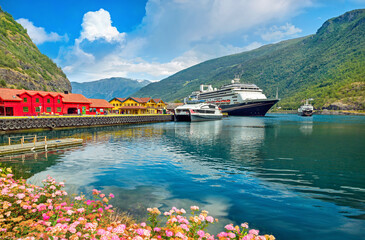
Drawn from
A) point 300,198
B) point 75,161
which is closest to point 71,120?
point 75,161

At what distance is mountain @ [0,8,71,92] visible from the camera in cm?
8181

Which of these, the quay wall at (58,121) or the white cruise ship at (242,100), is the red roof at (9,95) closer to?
the quay wall at (58,121)

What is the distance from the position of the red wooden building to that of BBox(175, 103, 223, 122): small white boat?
3289 cm

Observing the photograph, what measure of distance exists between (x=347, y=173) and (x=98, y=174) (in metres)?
18.2

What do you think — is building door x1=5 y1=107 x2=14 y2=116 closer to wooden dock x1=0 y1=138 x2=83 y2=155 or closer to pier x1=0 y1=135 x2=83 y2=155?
pier x1=0 y1=135 x2=83 y2=155

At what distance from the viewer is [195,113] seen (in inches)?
2844

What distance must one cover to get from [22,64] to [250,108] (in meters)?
121

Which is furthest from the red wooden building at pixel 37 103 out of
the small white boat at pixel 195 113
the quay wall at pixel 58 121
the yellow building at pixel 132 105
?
the small white boat at pixel 195 113

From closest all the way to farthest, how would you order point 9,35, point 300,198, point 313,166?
1. point 300,198
2. point 313,166
3. point 9,35

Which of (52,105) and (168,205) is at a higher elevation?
(52,105)

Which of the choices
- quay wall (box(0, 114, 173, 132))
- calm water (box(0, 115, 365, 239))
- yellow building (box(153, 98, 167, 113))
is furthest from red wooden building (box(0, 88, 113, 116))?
yellow building (box(153, 98, 167, 113))

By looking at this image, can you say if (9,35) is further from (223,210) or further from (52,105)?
(223,210)

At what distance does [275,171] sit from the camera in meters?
14.6

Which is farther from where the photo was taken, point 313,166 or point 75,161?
point 75,161
